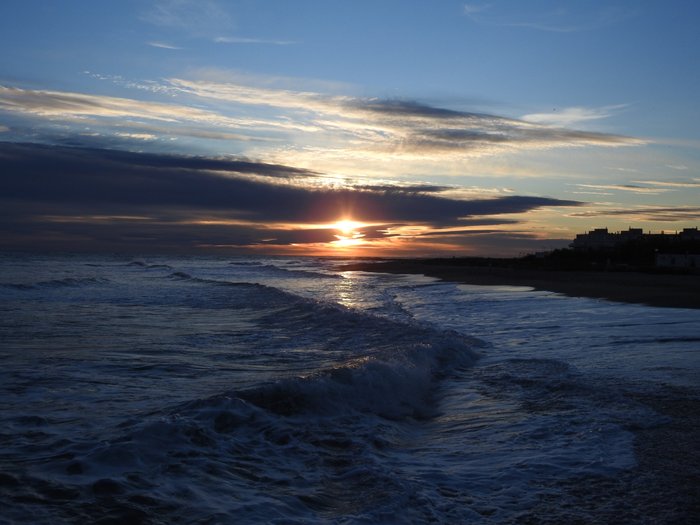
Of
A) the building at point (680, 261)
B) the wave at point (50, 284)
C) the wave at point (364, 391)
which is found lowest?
the wave at point (50, 284)

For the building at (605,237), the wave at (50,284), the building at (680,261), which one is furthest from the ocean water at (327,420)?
the building at (605,237)

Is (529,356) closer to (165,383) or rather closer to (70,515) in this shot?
(165,383)

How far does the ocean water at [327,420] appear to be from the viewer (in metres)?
4.82

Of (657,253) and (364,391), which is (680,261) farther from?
(364,391)

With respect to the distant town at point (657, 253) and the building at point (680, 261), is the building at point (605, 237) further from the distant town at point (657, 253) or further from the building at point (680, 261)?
the building at point (680, 261)

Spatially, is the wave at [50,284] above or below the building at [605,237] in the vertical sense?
below

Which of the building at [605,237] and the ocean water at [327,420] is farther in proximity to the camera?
the building at [605,237]

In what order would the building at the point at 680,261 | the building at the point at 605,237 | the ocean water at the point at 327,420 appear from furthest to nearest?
the building at the point at 605,237, the building at the point at 680,261, the ocean water at the point at 327,420

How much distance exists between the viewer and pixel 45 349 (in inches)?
469

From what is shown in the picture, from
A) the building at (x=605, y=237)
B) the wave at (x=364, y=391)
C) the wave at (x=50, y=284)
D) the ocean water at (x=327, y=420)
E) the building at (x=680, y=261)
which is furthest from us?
the building at (x=605, y=237)

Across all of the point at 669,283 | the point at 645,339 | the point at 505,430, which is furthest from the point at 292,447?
the point at 669,283

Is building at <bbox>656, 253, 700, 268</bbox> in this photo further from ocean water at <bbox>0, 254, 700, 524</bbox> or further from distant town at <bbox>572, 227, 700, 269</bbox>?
ocean water at <bbox>0, 254, 700, 524</bbox>

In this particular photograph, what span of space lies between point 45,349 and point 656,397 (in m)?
10.3

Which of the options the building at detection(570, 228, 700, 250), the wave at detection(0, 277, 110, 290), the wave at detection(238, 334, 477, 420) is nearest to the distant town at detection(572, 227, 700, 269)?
the building at detection(570, 228, 700, 250)
